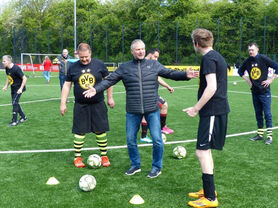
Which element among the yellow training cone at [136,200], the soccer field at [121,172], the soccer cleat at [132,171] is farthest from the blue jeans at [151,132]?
the yellow training cone at [136,200]

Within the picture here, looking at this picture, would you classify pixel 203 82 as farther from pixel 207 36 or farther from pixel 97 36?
pixel 97 36

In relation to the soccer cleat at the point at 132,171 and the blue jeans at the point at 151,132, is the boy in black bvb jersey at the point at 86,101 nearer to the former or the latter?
the soccer cleat at the point at 132,171

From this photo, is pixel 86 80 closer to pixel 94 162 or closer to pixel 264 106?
pixel 94 162

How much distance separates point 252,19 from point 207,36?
4264 cm

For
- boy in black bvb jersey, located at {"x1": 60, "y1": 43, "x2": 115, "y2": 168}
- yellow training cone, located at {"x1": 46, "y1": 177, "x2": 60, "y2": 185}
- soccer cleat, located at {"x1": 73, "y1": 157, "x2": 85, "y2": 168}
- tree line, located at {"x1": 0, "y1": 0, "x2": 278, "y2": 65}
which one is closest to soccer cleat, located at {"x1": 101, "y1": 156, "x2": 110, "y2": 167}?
boy in black bvb jersey, located at {"x1": 60, "y1": 43, "x2": 115, "y2": 168}

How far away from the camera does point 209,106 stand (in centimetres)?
446

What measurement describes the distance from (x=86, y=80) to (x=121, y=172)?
1.65 metres

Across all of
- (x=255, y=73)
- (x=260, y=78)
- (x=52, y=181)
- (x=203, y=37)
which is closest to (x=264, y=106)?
(x=260, y=78)

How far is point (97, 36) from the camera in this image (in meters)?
51.1

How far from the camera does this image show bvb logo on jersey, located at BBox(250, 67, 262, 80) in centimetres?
790

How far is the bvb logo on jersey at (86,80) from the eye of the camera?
6138mm

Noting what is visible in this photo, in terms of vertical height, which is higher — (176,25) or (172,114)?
(176,25)

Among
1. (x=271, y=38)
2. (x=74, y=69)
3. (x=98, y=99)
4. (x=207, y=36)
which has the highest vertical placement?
(x=271, y=38)

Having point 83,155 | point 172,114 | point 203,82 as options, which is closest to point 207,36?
point 203,82
